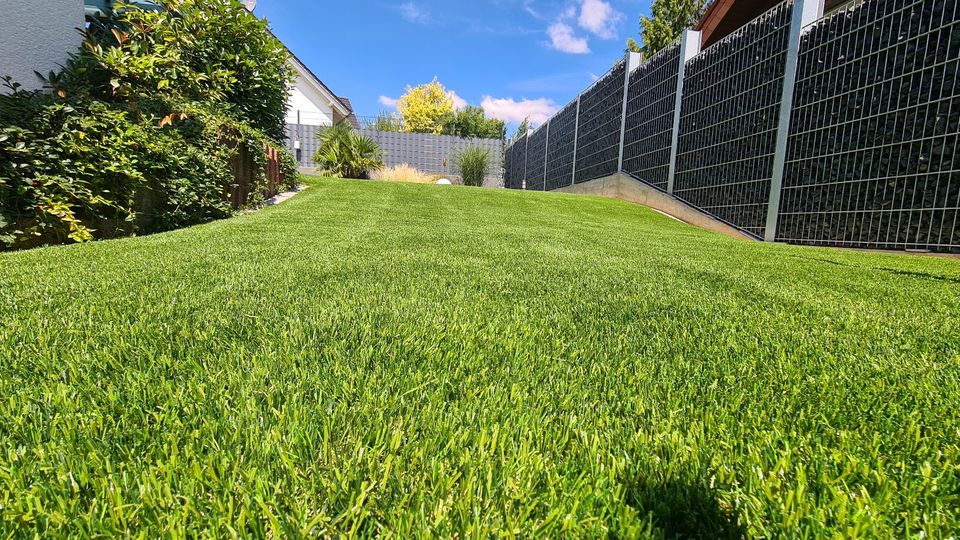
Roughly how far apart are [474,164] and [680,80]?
371 inches

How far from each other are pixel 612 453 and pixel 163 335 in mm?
1547

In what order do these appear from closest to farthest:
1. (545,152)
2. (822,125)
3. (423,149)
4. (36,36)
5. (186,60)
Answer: (36,36) → (186,60) → (822,125) → (545,152) → (423,149)

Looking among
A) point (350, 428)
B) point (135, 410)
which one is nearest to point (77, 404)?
point (135, 410)

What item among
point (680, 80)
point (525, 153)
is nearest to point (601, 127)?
point (680, 80)

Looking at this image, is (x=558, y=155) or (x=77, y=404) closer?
(x=77, y=404)

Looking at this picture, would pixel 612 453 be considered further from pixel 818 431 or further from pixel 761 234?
pixel 761 234

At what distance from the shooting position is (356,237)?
4.50 meters

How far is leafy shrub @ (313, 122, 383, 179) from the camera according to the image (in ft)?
44.1

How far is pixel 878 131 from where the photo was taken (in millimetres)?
5867

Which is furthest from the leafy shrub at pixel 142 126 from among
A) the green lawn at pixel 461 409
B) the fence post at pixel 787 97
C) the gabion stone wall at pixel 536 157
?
the gabion stone wall at pixel 536 157

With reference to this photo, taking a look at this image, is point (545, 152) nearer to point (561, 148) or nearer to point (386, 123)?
point (561, 148)

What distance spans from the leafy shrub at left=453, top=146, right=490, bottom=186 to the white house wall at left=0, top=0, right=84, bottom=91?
1404cm

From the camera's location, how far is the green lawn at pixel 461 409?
76 cm

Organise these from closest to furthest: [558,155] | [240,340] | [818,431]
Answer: [818,431]
[240,340]
[558,155]
